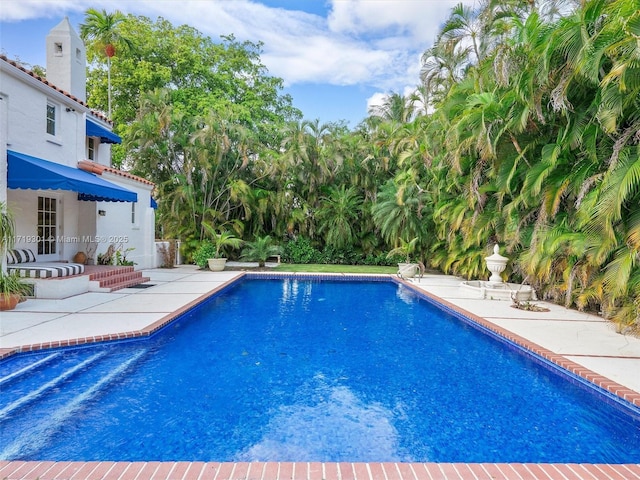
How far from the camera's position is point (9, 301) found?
8391mm

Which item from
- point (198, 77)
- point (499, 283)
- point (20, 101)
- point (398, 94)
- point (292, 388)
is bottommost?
point (292, 388)

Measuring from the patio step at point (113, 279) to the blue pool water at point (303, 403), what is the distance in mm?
4561

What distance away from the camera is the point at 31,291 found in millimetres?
9789

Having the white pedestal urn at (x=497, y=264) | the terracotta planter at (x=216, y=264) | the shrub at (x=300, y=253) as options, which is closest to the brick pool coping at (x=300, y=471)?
the white pedestal urn at (x=497, y=264)

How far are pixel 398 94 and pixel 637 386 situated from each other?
22.4m

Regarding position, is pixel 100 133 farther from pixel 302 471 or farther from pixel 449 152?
pixel 302 471

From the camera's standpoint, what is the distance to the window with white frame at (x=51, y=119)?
1163 centimetres

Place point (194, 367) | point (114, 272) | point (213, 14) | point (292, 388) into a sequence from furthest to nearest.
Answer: point (213, 14) → point (114, 272) → point (194, 367) → point (292, 388)

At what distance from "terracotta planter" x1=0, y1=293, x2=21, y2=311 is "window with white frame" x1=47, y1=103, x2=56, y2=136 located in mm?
5560

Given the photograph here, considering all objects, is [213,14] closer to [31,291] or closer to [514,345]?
[31,291]

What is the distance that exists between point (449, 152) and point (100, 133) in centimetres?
1260

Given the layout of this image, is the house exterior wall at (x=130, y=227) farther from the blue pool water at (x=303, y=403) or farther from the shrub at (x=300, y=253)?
the blue pool water at (x=303, y=403)

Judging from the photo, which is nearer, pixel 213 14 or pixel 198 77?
pixel 213 14

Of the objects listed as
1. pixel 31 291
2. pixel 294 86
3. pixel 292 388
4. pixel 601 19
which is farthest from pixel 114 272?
pixel 294 86
